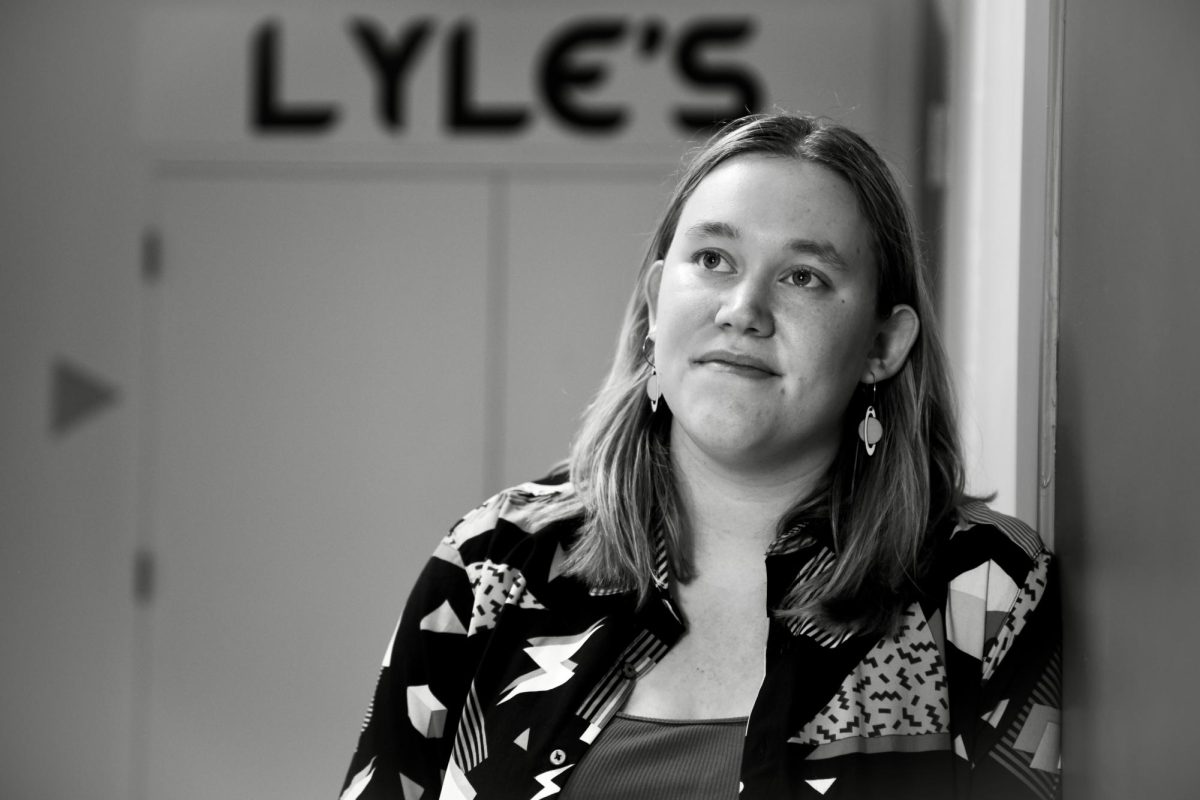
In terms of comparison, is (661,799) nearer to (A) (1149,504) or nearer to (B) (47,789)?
(A) (1149,504)

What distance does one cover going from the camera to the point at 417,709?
4.33 ft

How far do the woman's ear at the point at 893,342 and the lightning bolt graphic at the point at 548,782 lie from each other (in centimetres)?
54

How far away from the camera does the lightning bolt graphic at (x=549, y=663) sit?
4.22 feet

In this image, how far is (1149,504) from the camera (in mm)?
861

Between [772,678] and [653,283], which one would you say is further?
[653,283]

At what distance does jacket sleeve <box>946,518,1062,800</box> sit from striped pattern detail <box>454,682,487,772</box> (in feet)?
1.53

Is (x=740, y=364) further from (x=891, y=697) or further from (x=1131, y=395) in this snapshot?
(x=1131, y=395)

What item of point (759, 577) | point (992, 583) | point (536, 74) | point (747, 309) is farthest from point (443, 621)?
point (536, 74)

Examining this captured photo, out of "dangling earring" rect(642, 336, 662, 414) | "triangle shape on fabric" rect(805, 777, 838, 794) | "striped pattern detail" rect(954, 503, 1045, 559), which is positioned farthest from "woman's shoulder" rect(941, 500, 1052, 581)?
"dangling earring" rect(642, 336, 662, 414)

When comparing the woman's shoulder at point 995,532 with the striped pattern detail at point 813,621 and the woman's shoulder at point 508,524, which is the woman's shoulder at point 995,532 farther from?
the woman's shoulder at point 508,524

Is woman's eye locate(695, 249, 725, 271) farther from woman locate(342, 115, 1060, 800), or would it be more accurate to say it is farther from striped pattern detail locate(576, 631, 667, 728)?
striped pattern detail locate(576, 631, 667, 728)

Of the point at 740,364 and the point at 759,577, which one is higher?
the point at 740,364

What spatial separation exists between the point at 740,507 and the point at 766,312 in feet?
0.73

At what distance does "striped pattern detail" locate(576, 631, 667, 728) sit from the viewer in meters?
1.25
